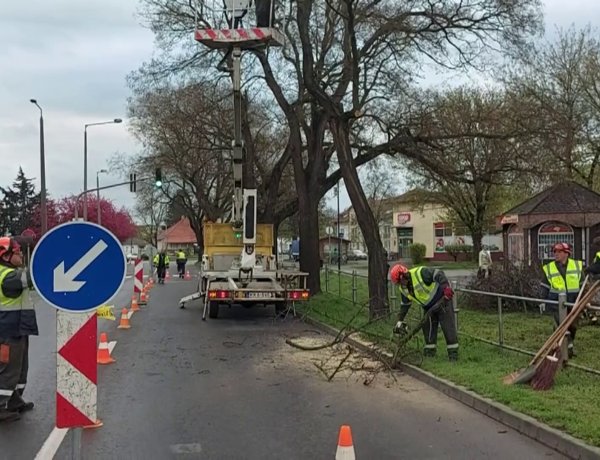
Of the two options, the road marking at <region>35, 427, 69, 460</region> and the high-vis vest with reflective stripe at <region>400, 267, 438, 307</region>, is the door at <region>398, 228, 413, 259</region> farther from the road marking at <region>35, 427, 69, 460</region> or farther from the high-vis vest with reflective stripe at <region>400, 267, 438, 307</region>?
the road marking at <region>35, 427, 69, 460</region>

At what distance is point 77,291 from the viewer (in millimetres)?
4973

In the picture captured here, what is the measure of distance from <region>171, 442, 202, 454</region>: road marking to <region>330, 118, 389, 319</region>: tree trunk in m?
9.53

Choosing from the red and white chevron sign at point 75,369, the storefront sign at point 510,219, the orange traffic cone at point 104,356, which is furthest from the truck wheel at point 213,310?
the storefront sign at point 510,219

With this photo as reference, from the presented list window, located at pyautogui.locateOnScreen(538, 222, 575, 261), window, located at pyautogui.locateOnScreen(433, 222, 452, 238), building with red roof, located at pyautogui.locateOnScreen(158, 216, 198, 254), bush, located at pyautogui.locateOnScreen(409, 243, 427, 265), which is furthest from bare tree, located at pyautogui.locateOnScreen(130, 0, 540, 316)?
building with red roof, located at pyautogui.locateOnScreen(158, 216, 198, 254)

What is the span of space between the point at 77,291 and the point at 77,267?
0.54ft

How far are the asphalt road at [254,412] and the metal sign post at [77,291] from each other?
1.11 m

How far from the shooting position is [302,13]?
18.4 meters

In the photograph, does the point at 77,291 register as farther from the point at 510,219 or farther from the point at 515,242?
the point at 510,219

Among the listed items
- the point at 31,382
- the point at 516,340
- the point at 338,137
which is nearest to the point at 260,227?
the point at 338,137

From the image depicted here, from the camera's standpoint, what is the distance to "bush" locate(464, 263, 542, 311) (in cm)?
1591

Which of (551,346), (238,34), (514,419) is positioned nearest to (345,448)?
(514,419)

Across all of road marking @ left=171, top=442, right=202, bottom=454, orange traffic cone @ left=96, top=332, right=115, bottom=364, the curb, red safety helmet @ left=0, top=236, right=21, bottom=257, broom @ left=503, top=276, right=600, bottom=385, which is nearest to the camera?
the curb

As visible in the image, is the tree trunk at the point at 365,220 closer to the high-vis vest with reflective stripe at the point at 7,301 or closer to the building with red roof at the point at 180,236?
the high-vis vest with reflective stripe at the point at 7,301

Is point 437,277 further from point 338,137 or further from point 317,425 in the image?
point 338,137
